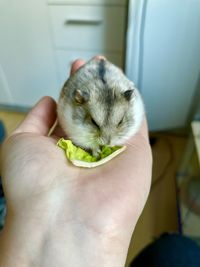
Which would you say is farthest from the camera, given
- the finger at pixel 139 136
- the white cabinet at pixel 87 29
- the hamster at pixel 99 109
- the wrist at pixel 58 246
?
the white cabinet at pixel 87 29

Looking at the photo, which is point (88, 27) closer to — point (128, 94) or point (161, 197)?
point (128, 94)

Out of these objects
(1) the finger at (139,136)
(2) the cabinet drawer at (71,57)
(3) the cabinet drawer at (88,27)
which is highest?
(3) the cabinet drawer at (88,27)

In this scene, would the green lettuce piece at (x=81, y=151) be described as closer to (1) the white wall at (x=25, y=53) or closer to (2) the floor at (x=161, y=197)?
(2) the floor at (x=161, y=197)

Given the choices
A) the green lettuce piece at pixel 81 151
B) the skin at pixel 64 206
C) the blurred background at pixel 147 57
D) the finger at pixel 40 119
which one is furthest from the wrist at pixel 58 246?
the blurred background at pixel 147 57

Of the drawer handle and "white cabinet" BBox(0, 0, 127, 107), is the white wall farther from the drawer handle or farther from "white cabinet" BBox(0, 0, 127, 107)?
the drawer handle

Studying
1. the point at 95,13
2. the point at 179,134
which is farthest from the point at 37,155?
the point at 179,134
